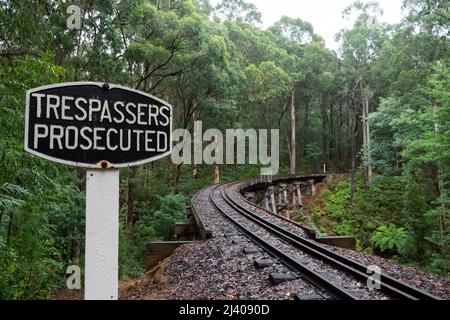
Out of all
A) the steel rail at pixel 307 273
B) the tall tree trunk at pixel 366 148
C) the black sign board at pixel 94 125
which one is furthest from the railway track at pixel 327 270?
the tall tree trunk at pixel 366 148

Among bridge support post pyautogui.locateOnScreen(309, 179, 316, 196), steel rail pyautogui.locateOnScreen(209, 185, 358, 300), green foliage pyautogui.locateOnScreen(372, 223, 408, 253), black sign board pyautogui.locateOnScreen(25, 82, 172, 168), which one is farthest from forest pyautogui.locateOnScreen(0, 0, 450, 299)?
steel rail pyautogui.locateOnScreen(209, 185, 358, 300)

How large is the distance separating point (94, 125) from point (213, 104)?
18545 millimetres

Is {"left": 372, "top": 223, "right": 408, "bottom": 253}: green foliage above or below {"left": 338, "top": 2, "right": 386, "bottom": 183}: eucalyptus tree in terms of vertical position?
below

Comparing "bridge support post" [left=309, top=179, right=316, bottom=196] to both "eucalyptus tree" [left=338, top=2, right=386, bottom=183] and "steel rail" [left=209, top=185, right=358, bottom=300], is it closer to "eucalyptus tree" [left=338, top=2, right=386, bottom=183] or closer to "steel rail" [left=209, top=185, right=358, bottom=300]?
"eucalyptus tree" [left=338, top=2, right=386, bottom=183]

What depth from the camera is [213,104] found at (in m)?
20.3

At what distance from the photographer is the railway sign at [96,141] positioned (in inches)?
76.8

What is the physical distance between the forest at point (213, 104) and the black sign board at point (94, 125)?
8.13ft

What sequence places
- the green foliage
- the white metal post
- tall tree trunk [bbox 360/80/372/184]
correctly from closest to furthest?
the white metal post < the green foliage < tall tree trunk [bbox 360/80/372/184]

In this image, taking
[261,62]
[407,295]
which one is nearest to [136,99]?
[407,295]

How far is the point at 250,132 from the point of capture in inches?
1377

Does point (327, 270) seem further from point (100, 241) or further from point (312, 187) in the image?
point (312, 187)

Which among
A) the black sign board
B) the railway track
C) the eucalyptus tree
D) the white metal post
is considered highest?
the eucalyptus tree

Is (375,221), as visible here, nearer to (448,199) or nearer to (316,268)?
(448,199)

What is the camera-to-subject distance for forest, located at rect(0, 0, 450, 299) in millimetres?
5246
